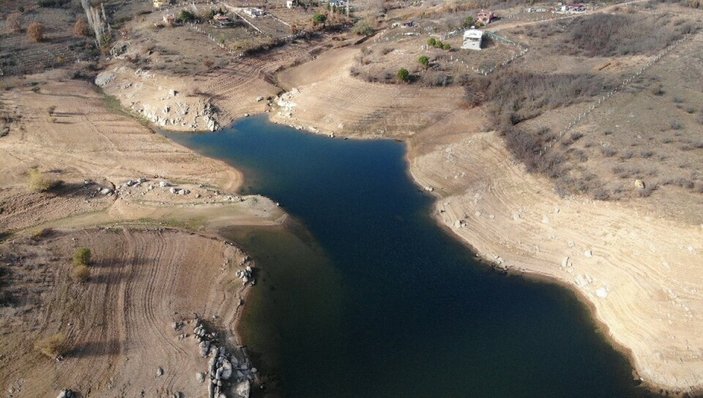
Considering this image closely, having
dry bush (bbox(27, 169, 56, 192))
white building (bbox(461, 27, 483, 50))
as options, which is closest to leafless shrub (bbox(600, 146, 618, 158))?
white building (bbox(461, 27, 483, 50))

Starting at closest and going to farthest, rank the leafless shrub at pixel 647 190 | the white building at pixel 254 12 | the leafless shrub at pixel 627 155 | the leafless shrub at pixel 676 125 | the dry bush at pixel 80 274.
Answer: the dry bush at pixel 80 274, the leafless shrub at pixel 647 190, the leafless shrub at pixel 627 155, the leafless shrub at pixel 676 125, the white building at pixel 254 12

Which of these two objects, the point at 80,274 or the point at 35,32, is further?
the point at 35,32

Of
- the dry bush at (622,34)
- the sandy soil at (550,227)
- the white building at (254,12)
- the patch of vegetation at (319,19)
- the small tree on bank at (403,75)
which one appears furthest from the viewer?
the white building at (254,12)

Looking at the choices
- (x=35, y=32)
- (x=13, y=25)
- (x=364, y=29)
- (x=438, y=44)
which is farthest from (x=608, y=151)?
(x=13, y=25)

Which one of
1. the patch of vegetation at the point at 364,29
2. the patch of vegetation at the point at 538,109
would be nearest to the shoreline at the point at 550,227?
the patch of vegetation at the point at 538,109

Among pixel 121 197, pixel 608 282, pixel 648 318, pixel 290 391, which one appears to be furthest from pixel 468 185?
pixel 121 197

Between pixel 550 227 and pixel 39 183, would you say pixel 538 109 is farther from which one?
pixel 39 183

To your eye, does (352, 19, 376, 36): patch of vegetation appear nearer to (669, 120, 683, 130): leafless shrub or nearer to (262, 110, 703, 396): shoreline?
(262, 110, 703, 396): shoreline

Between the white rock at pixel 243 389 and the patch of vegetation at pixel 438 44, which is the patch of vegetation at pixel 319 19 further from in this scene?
the white rock at pixel 243 389
